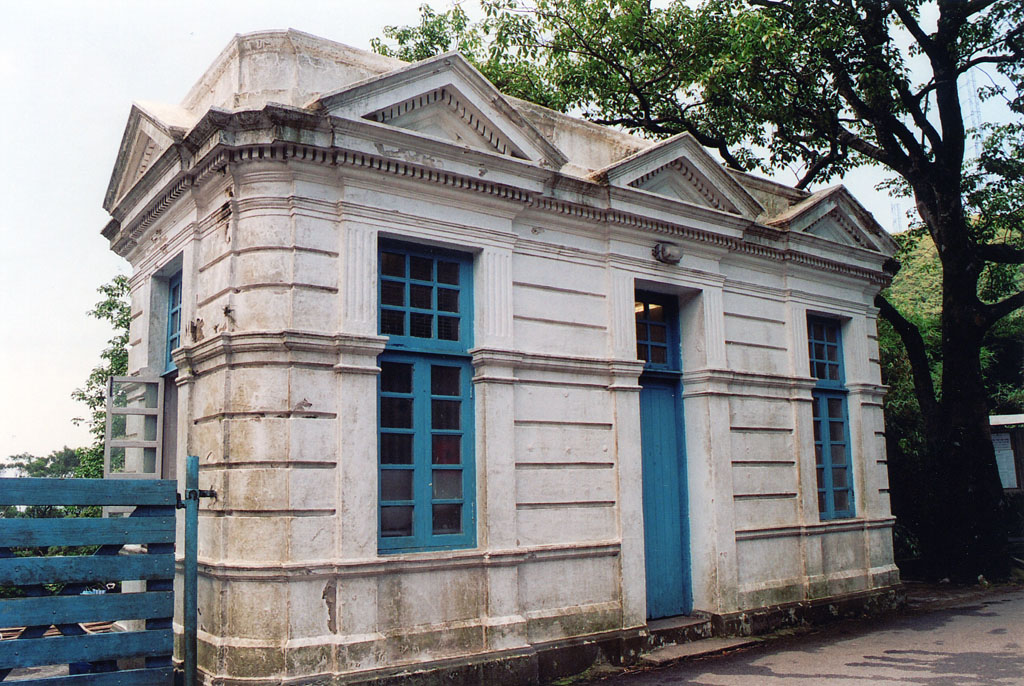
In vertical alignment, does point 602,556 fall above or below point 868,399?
below

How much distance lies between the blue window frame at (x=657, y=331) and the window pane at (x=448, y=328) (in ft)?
8.42

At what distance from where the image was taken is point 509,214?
812cm

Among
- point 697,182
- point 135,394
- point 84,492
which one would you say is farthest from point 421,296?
point 697,182

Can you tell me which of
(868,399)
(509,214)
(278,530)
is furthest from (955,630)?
(278,530)

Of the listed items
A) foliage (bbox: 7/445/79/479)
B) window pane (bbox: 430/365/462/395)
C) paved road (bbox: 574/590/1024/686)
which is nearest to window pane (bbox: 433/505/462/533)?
window pane (bbox: 430/365/462/395)

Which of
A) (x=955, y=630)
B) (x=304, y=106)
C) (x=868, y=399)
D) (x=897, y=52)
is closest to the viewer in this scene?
(x=304, y=106)

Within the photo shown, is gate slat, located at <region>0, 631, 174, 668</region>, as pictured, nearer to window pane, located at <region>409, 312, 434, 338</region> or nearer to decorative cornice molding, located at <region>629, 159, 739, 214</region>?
window pane, located at <region>409, 312, 434, 338</region>

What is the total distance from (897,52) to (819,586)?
8.83 m

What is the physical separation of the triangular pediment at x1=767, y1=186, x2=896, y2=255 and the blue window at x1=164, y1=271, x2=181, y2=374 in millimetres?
7127

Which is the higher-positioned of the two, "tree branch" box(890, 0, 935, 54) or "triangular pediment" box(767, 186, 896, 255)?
"tree branch" box(890, 0, 935, 54)

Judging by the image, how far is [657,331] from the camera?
9.84 m

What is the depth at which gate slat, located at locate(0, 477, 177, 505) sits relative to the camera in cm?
571

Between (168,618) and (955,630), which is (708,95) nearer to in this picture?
(955,630)

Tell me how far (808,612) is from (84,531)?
7.98m
